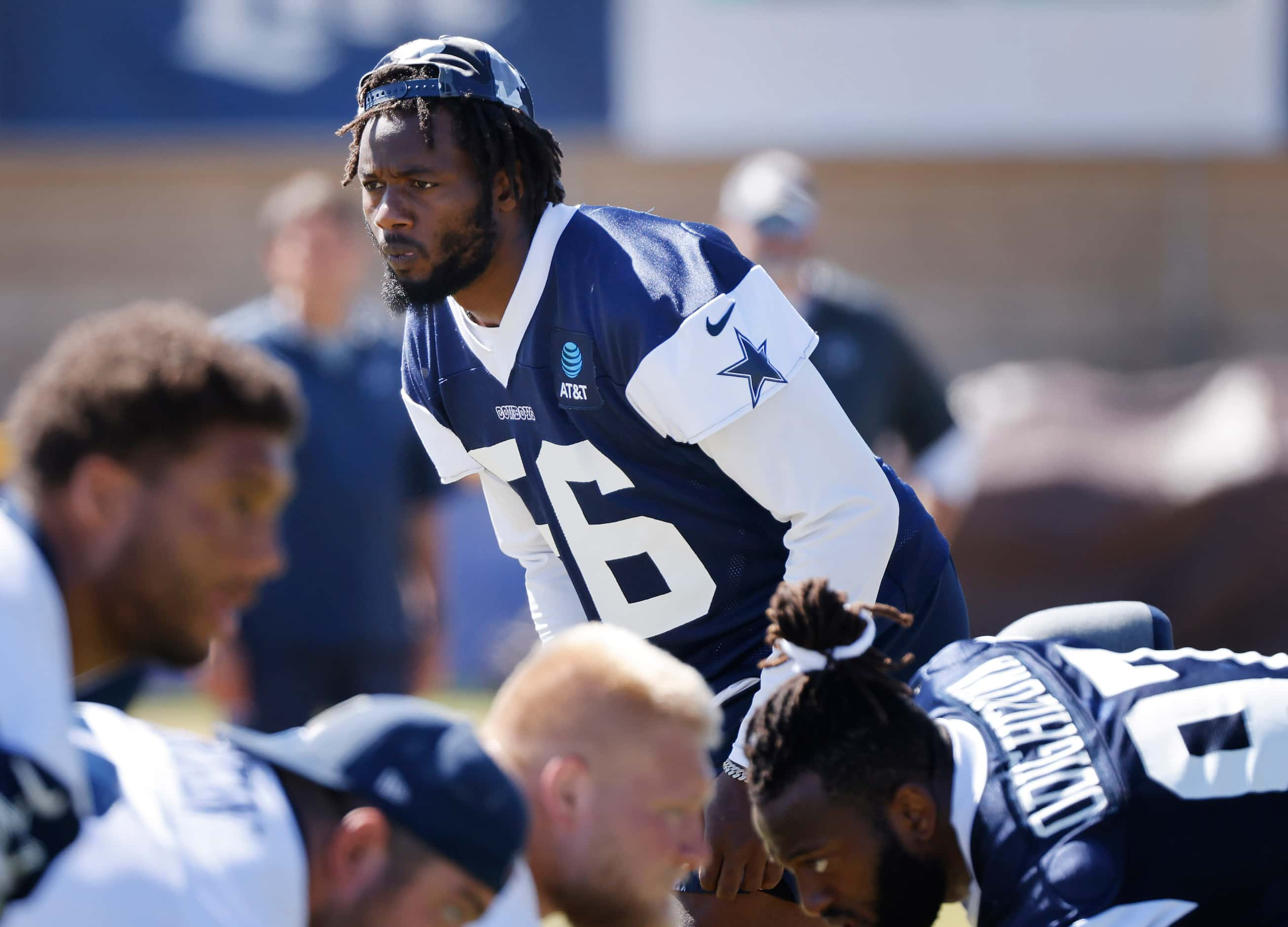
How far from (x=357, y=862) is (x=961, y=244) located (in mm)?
11318

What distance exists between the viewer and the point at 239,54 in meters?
11.2

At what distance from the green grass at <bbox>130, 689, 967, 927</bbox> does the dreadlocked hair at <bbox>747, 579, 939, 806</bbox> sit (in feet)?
17.1

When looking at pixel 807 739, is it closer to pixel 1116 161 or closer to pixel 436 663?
pixel 436 663

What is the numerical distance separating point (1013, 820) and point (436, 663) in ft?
13.2

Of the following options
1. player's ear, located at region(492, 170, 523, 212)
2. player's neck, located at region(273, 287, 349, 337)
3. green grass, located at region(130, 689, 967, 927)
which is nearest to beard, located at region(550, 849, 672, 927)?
player's ear, located at region(492, 170, 523, 212)

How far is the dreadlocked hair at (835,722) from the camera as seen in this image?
2.58 m

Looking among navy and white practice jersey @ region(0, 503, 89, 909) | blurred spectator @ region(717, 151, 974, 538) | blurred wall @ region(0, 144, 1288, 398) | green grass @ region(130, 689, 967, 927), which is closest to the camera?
navy and white practice jersey @ region(0, 503, 89, 909)

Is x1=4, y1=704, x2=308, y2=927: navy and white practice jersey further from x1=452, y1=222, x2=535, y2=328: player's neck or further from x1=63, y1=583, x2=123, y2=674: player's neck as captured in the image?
x1=452, y1=222, x2=535, y2=328: player's neck

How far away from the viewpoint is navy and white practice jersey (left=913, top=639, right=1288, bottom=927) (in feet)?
7.99

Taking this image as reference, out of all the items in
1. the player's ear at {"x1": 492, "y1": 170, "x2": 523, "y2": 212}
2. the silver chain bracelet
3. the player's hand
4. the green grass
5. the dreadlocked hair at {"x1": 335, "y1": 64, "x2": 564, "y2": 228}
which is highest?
the dreadlocked hair at {"x1": 335, "y1": 64, "x2": 564, "y2": 228}

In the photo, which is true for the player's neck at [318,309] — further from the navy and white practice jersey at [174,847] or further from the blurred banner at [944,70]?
the blurred banner at [944,70]

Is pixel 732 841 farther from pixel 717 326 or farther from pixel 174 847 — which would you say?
pixel 174 847

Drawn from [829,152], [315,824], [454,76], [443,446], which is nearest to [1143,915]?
Result: [315,824]

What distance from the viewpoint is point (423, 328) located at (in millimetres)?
3207
